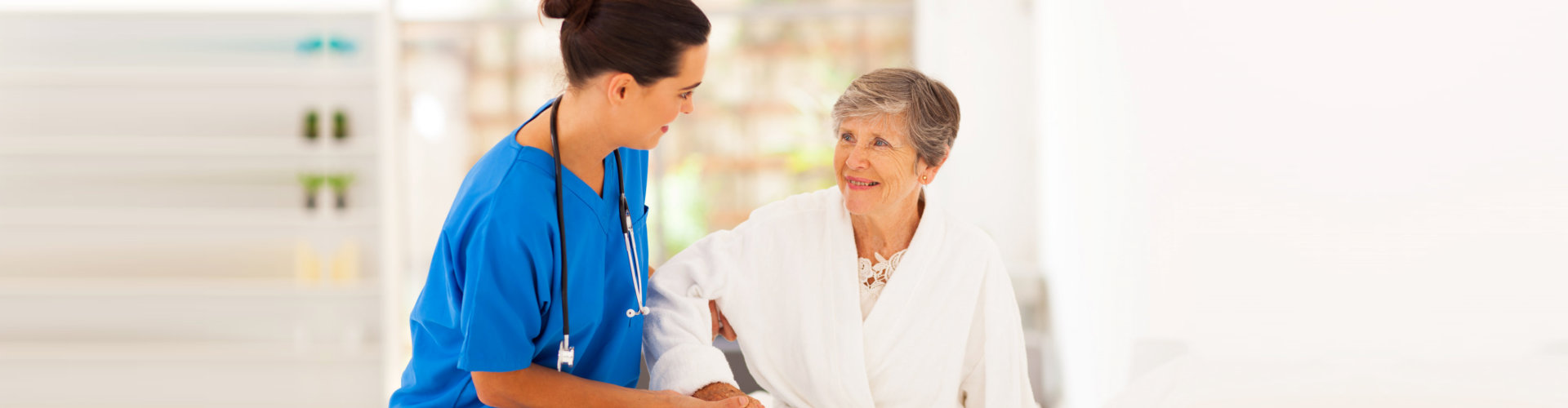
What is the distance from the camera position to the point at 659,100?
50.9 inches

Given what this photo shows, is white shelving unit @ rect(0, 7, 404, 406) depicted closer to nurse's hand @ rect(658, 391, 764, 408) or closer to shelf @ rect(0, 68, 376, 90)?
shelf @ rect(0, 68, 376, 90)

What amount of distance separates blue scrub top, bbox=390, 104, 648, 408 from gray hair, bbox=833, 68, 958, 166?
41 cm

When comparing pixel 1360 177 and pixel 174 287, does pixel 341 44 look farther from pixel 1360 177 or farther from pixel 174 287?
pixel 1360 177

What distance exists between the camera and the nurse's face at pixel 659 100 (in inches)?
50.3

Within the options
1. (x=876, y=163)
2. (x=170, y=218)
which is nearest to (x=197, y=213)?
(x=170, y=218)

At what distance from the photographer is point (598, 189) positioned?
145 cm

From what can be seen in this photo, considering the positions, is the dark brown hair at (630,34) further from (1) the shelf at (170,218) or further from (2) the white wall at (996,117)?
(1) the shelf at (170,218)

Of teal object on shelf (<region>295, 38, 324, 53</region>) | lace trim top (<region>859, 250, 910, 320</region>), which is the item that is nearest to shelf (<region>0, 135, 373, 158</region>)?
teal object on shelf (<region>295, 38, 324, 53</region>)

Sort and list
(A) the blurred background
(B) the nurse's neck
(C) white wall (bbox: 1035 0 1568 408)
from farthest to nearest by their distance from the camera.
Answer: (A) the blurred background
(B) the nurse's neck
(C) white wall (bbox: 1035 0 1568 408)

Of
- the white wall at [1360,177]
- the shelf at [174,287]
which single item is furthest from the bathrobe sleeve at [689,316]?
the shelf at [174,287]

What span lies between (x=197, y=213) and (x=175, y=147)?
30cm

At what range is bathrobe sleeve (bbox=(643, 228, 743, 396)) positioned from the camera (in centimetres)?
148

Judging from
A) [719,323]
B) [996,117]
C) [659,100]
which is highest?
[996,117]

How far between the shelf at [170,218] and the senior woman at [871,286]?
338 centimetres
